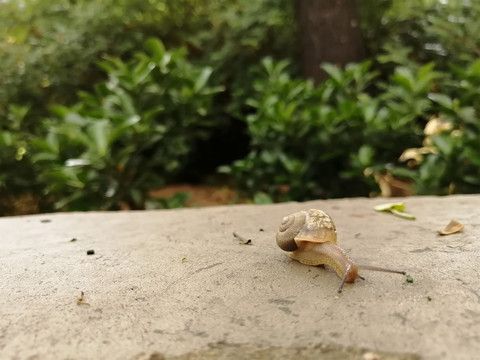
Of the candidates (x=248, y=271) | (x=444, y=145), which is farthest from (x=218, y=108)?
(x=248, y=271)

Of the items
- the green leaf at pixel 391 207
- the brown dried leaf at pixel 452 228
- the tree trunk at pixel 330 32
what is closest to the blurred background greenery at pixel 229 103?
the tree trunk at pixel 330 32

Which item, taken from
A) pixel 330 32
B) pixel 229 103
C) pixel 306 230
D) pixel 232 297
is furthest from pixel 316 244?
pixel 229 103

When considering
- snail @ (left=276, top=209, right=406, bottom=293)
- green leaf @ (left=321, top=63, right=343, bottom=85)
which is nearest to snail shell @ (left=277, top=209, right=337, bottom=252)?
snail @ (left=276, top=209, right=406, bottom=293)

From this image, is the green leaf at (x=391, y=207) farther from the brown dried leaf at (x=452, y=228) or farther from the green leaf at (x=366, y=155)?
the green leaf at (x=366, y=155)

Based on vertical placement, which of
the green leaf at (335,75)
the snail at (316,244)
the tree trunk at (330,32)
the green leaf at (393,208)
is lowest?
the green leaf at (393,208)

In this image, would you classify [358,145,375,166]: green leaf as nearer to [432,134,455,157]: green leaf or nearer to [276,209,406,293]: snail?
[432,134,455,157]: green leaf

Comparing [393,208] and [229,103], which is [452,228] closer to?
[393,208]
